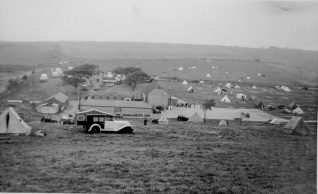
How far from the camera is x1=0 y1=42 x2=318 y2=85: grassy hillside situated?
363 inches

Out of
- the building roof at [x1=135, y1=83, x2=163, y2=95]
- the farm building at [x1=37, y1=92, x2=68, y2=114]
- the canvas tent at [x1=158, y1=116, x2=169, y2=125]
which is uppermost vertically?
the building roof at [x1=135, y1=83, x2=163, y2=95]

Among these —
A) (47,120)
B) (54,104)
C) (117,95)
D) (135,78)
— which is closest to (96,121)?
(117,95)

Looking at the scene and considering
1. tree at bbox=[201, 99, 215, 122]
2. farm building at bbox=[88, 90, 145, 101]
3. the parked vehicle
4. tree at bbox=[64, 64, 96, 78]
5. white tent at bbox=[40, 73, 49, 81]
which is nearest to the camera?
the parked vehicle

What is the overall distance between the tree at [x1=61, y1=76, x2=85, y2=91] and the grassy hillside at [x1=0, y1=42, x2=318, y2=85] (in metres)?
0.59

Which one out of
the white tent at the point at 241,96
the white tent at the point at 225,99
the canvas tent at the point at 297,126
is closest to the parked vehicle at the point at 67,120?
the white tent at the point at 225,99

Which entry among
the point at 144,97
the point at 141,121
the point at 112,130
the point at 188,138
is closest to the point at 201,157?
the point at 188,138

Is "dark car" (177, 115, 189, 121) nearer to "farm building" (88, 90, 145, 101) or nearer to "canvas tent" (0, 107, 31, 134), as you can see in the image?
"farm building" (88, 90, 145, 101)

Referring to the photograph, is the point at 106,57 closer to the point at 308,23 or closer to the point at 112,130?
the point at 112,130

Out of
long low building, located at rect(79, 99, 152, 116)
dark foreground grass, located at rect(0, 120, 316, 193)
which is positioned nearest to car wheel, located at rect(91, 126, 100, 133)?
dark foreground grass, located at rect(0, 120, 316, 193)

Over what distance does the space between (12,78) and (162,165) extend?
262 inches

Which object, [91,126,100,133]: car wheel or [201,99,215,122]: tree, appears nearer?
[91,126,100,133]: car wheel

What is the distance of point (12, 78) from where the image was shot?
974 centimetres

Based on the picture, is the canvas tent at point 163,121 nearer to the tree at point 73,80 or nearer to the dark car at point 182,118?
the dark car at point 182,118

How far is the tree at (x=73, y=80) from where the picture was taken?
10578 millimetres
